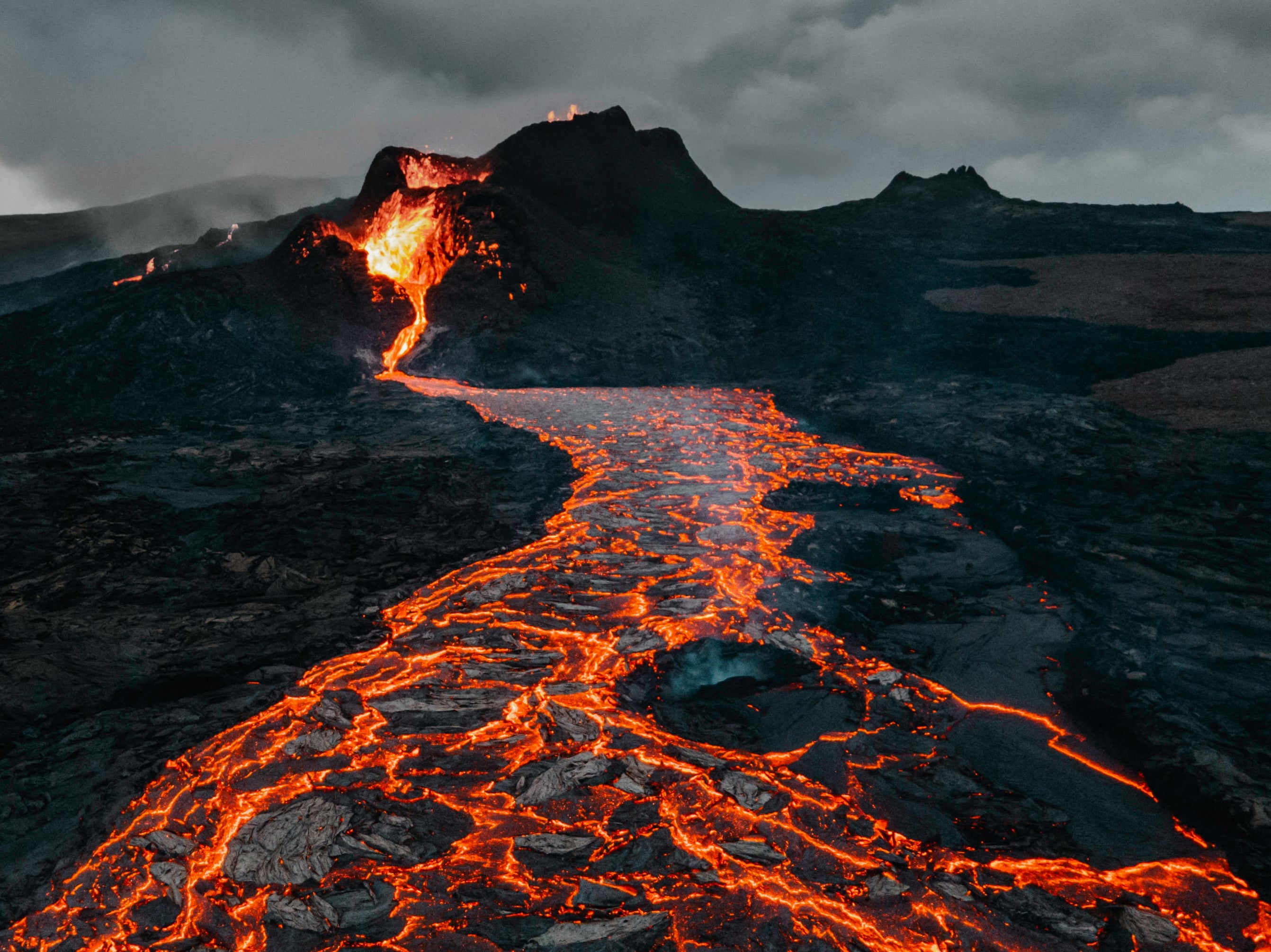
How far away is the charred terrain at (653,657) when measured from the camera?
3.57m

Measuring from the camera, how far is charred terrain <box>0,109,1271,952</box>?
357 centimetres

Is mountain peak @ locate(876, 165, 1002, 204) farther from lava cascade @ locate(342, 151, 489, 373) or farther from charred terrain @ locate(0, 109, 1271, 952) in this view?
lava cascade @ locate(342, 151, 489, 373)

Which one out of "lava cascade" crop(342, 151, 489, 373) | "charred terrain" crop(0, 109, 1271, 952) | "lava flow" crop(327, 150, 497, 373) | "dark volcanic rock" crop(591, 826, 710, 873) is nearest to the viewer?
A: "charred terrain" crop(0, 109, 1271, 952)

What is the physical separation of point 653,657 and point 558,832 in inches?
83.6

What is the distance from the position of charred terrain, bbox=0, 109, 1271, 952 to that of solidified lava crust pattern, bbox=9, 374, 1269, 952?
0.09 ft

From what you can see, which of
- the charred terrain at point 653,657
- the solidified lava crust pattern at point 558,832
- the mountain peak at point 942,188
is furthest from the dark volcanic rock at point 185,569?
the mountain peak at point 942,188

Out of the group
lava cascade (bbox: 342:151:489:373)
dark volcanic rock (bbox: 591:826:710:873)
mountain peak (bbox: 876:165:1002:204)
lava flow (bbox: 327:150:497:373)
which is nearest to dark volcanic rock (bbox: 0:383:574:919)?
dark volcanic rock (bbox: 591:826:710:873)

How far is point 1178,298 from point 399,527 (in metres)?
21.3

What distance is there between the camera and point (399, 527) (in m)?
8.71

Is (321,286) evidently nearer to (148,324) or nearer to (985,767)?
(148,324)

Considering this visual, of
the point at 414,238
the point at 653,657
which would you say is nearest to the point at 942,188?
the point at 414,238

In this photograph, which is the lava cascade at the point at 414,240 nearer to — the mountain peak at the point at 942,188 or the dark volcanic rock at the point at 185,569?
the dark volcanic rock at the point at 185,569

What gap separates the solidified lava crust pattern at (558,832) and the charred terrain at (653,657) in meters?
0.03

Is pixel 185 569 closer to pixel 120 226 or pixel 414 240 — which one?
pixel 414 240
